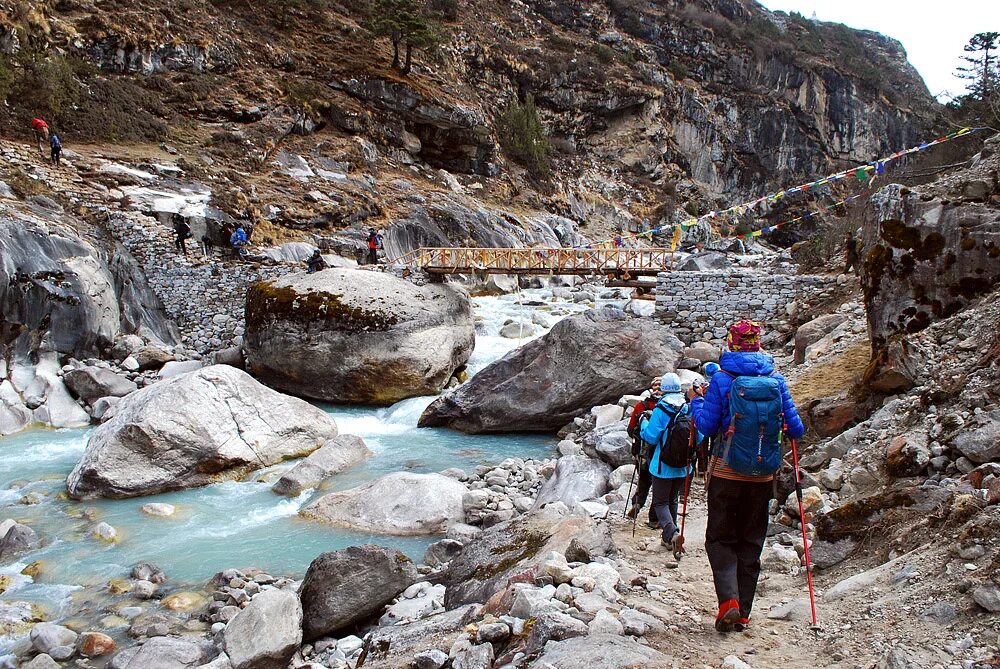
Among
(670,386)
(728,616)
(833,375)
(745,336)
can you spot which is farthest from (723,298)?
(728,616)

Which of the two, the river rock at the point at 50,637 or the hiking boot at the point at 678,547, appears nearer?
the hiking boot at the point at 678,547

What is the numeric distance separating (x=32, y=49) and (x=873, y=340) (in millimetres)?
26880

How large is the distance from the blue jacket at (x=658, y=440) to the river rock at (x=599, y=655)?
2067 mm

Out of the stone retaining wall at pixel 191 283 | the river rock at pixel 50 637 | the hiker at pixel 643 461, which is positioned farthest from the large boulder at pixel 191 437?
the hiker at pixel 643 461

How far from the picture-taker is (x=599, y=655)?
3096 mm

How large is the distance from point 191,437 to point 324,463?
2.00 meters

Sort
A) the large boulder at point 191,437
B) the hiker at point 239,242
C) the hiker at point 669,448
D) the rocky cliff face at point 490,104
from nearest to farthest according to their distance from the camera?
the hiker at point 669,448 < the large boulder at point 191,437 < the hiker at point 239,242 < the rocky cliff face at point 490,104

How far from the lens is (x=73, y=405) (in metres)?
12.9

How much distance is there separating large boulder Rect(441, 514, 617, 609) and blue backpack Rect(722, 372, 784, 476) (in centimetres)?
171

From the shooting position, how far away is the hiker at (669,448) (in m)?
5.05

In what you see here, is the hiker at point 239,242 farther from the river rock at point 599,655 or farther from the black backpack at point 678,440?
the river rock at point 599,655

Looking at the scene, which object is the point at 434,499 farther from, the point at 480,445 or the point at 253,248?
the point at 253,248

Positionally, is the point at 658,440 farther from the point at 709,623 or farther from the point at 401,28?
the point at 401,28

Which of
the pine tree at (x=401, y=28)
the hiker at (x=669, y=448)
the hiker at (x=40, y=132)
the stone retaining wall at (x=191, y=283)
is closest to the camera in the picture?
the hiker at (x=669, y=448)
